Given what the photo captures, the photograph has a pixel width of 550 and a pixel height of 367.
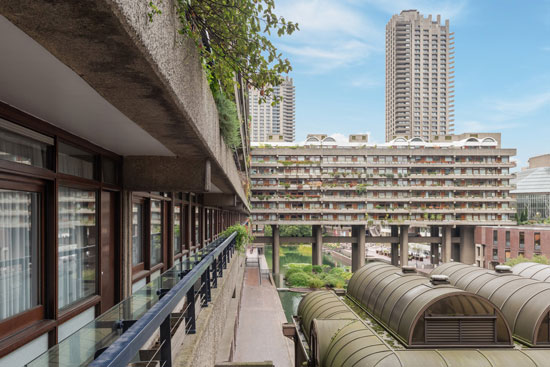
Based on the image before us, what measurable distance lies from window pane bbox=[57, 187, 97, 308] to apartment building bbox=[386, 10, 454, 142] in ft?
494

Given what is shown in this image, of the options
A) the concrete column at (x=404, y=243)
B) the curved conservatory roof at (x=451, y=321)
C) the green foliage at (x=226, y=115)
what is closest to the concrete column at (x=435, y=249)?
the concrete column at (x=404, y=243)

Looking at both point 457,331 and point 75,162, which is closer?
point 75,162

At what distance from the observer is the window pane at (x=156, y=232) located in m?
7.92

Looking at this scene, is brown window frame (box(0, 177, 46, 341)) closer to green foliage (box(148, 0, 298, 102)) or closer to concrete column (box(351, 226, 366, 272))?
green foliage (box(148, 0, 298, 102))

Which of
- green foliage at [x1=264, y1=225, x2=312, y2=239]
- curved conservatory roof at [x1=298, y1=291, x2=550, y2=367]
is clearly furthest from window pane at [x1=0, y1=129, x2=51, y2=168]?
green foliage at [x1=264, y1=225, x2=312, y2=239]

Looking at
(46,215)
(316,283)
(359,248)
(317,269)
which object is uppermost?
(46,215)

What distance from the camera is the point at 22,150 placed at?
329cm

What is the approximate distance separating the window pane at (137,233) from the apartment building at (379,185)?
47817mm

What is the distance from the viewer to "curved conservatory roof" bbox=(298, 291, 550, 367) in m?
8.88

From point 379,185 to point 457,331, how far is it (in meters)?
47.5

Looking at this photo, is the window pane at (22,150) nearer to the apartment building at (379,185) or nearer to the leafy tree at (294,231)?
the apartment building at (379,185)

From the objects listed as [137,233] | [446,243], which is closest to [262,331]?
[137,233]

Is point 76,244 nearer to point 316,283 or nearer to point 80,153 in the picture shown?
point 80,153

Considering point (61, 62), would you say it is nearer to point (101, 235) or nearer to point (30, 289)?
point (30, 289)
